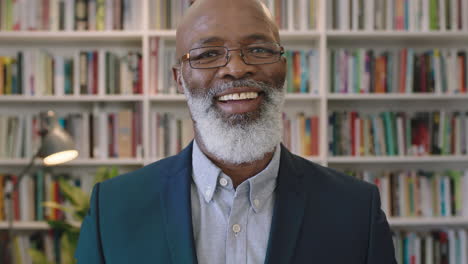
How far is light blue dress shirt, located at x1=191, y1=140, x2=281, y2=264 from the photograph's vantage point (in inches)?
A: 36.8

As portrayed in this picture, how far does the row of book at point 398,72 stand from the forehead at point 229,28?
1821 millimetres

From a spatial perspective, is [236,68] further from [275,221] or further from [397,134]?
[397,134]

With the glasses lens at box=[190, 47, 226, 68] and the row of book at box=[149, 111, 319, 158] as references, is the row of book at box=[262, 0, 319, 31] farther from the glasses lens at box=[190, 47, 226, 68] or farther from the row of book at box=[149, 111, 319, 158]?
the glasses lens at box=[190, 47, 226, 68]

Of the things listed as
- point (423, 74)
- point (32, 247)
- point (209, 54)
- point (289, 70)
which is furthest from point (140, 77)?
point (209, 54)

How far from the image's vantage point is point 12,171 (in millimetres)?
2854

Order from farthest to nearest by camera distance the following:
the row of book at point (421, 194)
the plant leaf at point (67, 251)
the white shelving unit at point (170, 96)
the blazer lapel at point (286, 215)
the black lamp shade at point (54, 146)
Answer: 1. the row of book at point (421, 194)
2. the white shelving unit at point (170, 96)
3. the plant leaf at point (67, 251)
4. the black lamp shade at point (54, 146)
5. the blazer lapel at point (286, 215)

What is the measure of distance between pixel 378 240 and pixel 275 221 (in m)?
0.23

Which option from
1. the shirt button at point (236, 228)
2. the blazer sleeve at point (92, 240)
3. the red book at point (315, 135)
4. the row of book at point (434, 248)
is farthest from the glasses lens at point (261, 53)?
the row of book at point (434, 248)

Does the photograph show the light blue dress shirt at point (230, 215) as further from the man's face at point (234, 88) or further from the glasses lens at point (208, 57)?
the glasses lens at point (208, 57)

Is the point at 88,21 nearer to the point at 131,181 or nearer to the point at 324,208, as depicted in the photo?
the point at 131,181

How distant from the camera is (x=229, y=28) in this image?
953 millimetres

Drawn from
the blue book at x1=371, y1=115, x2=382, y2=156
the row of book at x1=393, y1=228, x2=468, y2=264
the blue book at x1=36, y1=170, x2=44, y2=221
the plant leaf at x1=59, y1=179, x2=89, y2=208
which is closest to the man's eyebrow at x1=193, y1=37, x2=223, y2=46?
the plant leaf at x1=59, y1=179, x2=89, y2=208

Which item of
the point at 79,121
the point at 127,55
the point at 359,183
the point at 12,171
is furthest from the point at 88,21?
the point at 359,183

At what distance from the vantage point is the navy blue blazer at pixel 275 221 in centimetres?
92
